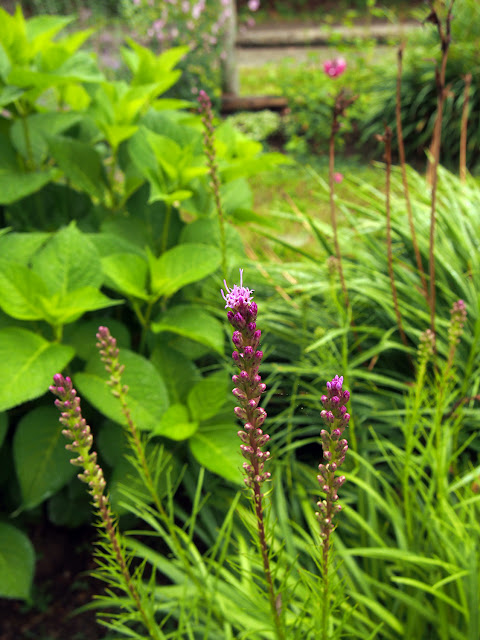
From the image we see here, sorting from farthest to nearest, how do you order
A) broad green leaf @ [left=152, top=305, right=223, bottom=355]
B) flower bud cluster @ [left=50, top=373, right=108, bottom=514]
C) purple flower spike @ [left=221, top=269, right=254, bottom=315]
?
broad green leaf @ [left=152, top=305, right=223, bottom=355] < flower bud cluster @ [left=50, top=373, right=108, bottom=514] < purple flower spike @ [left=221, top=269, right=254, bottom=315]

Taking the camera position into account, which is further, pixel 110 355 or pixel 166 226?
pixel 166 226

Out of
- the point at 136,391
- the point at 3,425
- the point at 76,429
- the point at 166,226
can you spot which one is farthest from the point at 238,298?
the point at 166,226

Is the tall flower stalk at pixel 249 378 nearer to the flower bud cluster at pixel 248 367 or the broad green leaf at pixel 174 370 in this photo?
the flower bud cluster at pixel 248 367

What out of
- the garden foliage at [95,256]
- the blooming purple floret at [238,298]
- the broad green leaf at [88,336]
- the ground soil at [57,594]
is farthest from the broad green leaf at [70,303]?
the blooming purple floret at [238,298]

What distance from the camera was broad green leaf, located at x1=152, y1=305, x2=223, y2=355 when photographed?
1608 millimetres

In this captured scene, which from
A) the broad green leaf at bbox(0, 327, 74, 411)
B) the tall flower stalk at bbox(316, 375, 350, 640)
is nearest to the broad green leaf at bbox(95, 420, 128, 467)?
the broad green leaf at bbox(0, 327, 74, 411)

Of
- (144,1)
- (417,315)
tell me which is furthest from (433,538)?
(144,1)

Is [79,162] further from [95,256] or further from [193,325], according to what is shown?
[193,325]

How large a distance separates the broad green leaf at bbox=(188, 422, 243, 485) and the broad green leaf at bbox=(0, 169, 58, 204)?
0.88 metres

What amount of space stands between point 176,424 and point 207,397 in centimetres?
13

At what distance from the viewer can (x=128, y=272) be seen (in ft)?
5.47

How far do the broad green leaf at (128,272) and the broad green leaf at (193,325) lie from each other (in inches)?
3.7

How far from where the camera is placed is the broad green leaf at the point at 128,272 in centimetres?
160

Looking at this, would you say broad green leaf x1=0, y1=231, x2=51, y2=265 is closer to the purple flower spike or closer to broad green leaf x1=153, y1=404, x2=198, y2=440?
broad green leaf x1=153, y1=404, x2=198, y2=440
